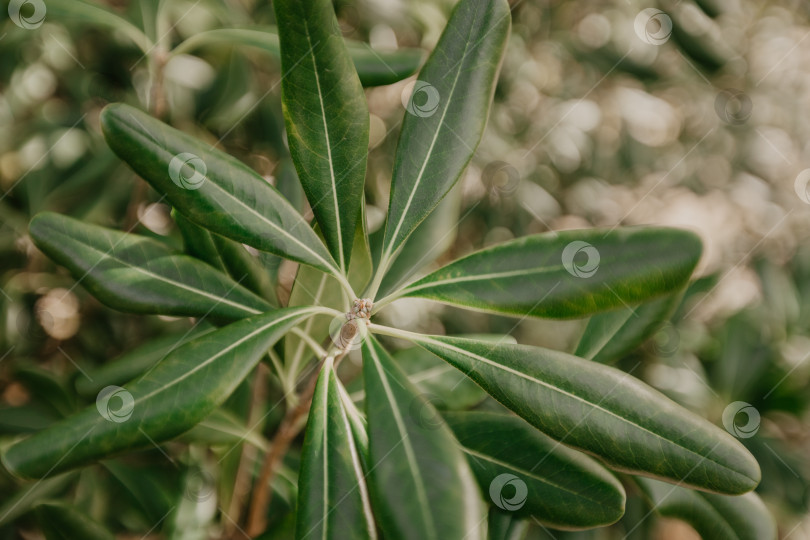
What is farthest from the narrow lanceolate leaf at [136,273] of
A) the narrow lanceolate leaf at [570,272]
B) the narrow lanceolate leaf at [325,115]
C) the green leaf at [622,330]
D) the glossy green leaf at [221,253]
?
the green leaf at [622,330]

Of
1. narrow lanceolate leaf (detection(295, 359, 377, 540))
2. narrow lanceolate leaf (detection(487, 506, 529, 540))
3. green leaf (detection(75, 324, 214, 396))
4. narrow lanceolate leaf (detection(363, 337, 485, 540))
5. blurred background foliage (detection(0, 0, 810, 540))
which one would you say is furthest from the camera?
blurred background foliage (detection(0, 0, 810, 540))

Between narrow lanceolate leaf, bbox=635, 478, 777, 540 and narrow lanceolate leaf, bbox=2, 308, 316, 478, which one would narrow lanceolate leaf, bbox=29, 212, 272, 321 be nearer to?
narrow lanceolate leaf, bbox=2, 308, 316, 478

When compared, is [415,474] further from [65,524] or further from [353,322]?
[65,524]

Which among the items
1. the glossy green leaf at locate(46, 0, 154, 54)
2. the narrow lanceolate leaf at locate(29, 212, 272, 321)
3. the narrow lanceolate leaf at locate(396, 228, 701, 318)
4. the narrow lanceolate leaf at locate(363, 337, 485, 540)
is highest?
the glossy green leaf at locate(46, 0, 154, 54)

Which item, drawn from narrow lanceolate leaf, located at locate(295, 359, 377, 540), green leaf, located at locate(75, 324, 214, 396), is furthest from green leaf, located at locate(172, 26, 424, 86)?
green leaf, located at locate(75, 324, 214, 396)

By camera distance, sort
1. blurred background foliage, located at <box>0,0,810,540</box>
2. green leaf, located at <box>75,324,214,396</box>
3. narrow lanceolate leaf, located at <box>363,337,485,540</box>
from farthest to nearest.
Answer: blurred background foliage, located at <box>0,0,810,540</box> → green leaf, located at <box>75,324,214,396</box> → narrow lanceolate leaf, located at <box>363,337,485,540</box>

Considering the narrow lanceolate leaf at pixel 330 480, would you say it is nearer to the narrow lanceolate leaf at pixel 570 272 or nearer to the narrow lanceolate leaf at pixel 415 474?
the narrow lanceolate leaf at pixel 415 474
